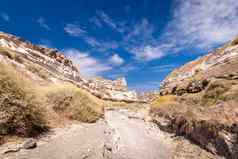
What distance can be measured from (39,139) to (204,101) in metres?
9.43

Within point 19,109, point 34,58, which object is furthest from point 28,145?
point 34,58

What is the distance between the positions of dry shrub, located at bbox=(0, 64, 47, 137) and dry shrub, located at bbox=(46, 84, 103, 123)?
438 centimetres

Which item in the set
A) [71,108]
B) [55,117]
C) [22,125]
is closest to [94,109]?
[71,108]

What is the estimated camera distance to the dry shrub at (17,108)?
7.97 m

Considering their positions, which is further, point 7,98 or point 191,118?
point 191,118

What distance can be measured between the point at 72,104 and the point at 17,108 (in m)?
6.73

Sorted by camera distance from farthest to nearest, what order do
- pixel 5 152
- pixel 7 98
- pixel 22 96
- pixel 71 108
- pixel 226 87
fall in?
pixel 71 108 → pixel 226 87 → pixel 22 96 → pixel 7 98 → pixel 5 152

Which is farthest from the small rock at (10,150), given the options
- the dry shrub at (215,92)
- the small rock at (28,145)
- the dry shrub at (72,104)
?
the dry shrub at (215,92)

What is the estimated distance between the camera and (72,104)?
49.4 feet

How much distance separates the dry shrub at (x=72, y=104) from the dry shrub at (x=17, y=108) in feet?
14.4

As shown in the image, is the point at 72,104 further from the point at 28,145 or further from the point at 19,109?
the point at 28,145

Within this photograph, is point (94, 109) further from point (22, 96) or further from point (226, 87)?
point (226, 87)

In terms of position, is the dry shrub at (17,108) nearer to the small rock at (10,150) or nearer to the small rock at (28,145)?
the small rock at (28,145)

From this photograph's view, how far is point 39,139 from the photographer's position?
8.64m
